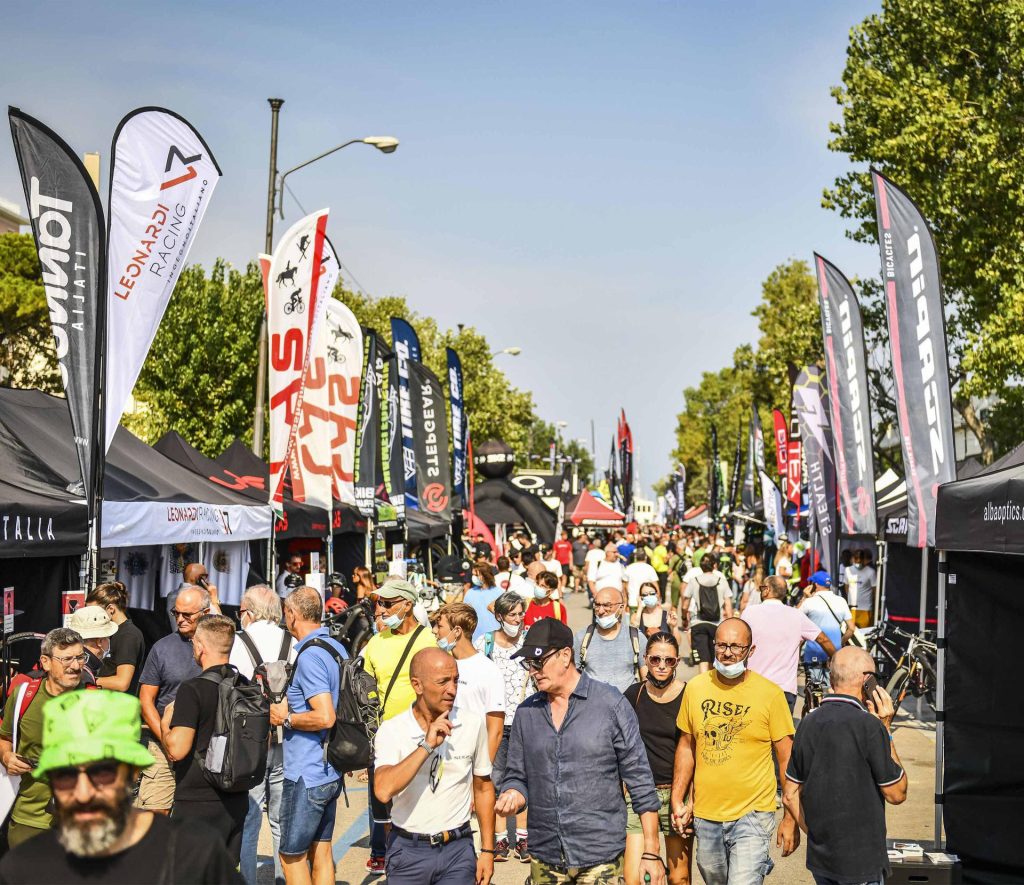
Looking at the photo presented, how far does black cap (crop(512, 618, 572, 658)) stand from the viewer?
5.41m

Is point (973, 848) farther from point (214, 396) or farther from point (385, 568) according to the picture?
point (214, 396)

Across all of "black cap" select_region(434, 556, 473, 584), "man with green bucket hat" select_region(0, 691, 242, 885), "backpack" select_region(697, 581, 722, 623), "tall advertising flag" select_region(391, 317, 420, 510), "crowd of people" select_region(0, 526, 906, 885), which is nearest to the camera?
"man with green bucket hat" select_region(0, 691, 242, 885)

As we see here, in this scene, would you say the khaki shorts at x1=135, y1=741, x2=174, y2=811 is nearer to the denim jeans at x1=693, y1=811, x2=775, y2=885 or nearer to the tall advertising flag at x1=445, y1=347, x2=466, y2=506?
the denim jeans at x1=693, y1=811, x2=775, y2=885

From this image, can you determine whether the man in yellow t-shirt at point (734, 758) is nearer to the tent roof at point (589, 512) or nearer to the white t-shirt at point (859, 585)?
the white t-shirt at point (859, 585)

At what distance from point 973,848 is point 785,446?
73.7 ft

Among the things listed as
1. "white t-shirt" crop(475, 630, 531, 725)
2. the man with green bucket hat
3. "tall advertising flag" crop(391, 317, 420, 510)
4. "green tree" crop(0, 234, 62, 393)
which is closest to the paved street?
"white t-shirt" crop(475, 630, 531, 725)

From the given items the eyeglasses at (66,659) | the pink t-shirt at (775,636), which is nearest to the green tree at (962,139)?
the pink t-shirt at (775,636)

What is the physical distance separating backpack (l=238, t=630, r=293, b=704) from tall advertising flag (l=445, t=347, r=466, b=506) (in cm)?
1973

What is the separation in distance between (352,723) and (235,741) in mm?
940

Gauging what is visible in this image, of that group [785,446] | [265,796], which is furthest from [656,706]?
[785,446]

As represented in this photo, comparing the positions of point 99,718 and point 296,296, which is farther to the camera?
point 296,296

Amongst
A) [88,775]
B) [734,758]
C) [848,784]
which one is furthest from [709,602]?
[88,775]

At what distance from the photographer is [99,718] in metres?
3.21

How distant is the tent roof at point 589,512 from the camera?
4603 centimetres
